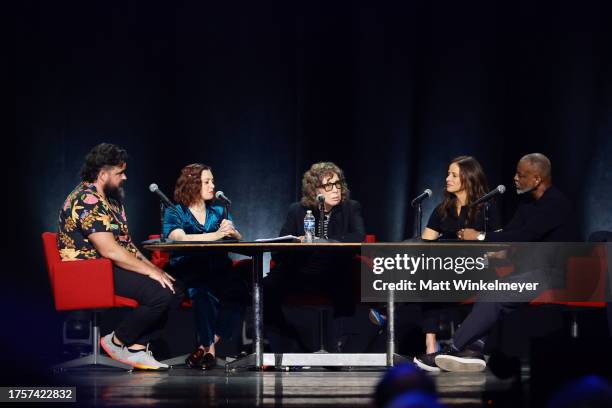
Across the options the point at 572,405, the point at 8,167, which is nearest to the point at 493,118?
the point at 8,167

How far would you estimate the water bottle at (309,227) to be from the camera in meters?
5.04

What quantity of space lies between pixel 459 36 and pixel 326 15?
928mm

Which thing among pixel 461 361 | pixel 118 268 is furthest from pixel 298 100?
pixel 461 361

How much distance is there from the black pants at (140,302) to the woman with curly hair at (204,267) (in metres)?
0.25

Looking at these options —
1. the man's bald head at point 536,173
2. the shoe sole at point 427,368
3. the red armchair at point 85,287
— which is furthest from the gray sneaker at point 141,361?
the man's bald head at point 536,173

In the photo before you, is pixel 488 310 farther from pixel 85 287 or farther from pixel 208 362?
pixel 85 287

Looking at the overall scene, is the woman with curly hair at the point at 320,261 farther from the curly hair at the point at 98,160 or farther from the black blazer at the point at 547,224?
the curly hair at the point at 98,160

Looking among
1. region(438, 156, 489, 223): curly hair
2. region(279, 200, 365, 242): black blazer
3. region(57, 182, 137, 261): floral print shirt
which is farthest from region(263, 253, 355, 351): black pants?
region(57, 182, 137, 261): floral print shirt

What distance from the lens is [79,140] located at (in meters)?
6.70

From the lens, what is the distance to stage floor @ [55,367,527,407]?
11.7 ft

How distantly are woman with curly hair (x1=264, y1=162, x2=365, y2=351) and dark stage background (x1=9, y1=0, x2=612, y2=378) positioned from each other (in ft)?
2.79

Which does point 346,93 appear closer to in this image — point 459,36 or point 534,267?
point 459,36

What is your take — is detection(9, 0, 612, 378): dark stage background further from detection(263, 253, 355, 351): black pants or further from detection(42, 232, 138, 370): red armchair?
detection(42, 232, 138, 370): red armchair

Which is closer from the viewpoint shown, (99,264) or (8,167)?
(99,264)
